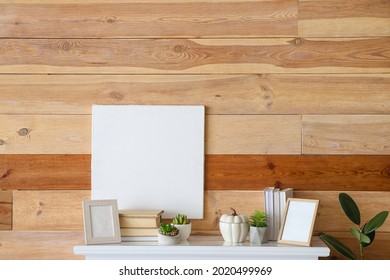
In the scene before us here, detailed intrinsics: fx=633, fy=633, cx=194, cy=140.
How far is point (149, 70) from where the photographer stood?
2.41 meters

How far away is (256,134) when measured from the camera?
239 cm

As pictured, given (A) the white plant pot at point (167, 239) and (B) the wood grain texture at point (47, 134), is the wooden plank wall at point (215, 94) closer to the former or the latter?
(B) the wood grain texture at point (47, 134)

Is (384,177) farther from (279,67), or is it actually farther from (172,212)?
(172,212)

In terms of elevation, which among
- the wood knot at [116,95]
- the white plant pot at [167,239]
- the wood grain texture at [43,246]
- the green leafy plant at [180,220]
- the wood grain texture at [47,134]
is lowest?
the wood grain texture at [43,246]

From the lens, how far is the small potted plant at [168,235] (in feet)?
7.23

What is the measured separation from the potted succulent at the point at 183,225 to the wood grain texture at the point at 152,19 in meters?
0.69

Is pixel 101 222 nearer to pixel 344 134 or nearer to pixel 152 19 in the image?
pixel 152 19

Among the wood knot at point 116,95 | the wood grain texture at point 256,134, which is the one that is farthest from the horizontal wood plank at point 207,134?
the wood knot at point 116,95

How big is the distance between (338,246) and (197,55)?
87 centimetres

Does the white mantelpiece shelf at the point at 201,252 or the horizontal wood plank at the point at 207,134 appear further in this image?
the horizontal wood plank at the point at 207,134

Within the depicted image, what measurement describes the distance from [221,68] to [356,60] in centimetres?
51

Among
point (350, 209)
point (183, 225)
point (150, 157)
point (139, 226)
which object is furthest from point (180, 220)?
point (350, 209)
